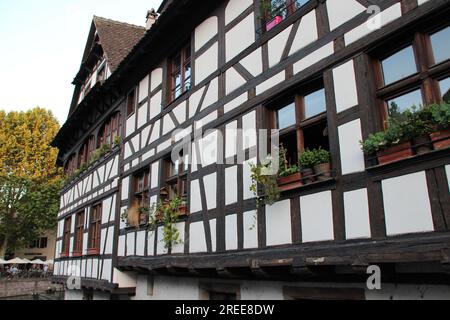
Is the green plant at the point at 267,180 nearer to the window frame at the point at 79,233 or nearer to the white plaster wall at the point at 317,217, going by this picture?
the white plaster wall at the point at 317,217

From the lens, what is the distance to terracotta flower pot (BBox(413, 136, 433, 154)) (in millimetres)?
4000

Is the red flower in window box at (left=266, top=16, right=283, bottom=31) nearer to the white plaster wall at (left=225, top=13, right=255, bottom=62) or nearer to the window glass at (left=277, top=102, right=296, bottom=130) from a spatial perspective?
the white plaster wall at (left=225, top=13, right=255, bottom=62)

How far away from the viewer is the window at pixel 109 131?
495 inches

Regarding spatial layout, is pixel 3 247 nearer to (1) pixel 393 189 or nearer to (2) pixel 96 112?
(2) pixel 96 112

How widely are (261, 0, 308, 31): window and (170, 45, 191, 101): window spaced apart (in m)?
2.61

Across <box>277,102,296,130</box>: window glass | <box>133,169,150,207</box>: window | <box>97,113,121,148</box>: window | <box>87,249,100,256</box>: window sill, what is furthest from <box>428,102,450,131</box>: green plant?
<box>87,249,100,256</box>: window sill

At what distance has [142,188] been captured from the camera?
10258 mm

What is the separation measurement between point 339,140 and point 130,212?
21.6 ft

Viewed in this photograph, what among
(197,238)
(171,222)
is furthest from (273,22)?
(171,222)

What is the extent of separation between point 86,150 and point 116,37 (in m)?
4.42

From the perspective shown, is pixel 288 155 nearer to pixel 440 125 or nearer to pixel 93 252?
pixel 440 125

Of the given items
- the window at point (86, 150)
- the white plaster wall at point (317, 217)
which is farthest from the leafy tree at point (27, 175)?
the white plaster wall at point (317, 217)

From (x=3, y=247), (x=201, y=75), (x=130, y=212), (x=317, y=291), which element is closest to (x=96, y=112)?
(x=130, y=212)

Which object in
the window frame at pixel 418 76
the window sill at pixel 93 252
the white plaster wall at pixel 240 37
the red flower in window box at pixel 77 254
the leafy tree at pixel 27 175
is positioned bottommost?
the window sill at pixel 93 252
